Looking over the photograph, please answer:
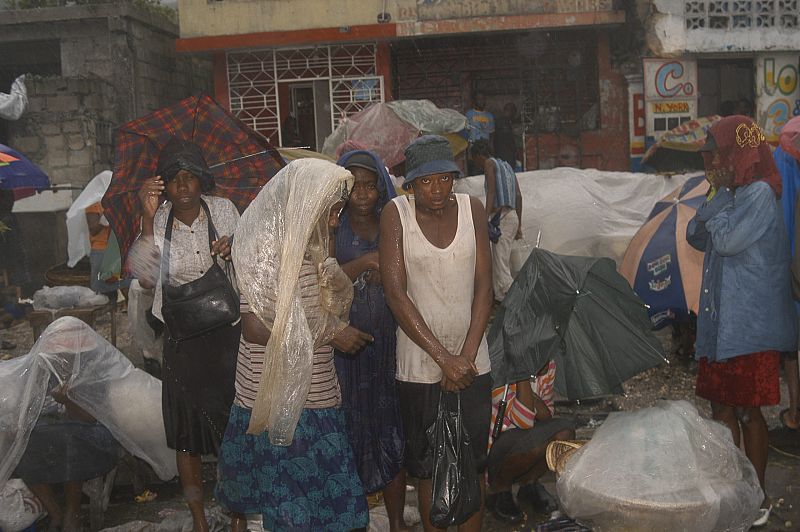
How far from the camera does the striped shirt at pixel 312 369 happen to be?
125 inches

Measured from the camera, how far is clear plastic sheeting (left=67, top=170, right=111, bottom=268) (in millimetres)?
10180

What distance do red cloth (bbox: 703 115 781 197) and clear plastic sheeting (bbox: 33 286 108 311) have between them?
216 inches

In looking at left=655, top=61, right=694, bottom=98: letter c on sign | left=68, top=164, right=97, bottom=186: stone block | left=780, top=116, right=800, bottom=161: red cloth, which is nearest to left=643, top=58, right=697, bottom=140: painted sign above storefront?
left=655, top=61, right=694, bottom=98: letter c on sign

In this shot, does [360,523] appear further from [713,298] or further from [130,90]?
[130,90]

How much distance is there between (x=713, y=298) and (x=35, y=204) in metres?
10.9

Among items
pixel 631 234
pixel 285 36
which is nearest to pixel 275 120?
pixel 285 36

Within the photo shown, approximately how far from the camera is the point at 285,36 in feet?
48.8

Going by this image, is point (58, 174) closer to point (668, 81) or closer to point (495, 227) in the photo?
point (495, 227)

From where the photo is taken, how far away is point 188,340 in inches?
153

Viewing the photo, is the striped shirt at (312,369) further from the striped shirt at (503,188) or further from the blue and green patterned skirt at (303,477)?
the striped shirt at (503,188)

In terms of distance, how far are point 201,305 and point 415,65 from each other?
12904 millimetres

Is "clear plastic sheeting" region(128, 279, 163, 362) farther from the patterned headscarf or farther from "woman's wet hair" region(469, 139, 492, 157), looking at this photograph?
"woman's wet hair" region(469, 139, 492, 157)

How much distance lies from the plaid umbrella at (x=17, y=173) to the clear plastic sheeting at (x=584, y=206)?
192 inches

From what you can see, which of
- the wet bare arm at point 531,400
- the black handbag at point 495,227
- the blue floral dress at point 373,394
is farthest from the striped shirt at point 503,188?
the blue floral dress at point 373,394
